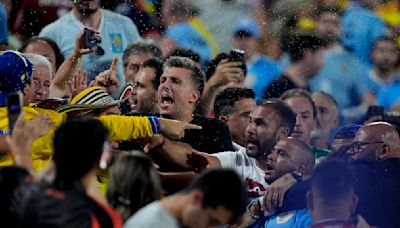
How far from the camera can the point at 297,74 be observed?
41.7 feet

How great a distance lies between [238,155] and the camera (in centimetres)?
898

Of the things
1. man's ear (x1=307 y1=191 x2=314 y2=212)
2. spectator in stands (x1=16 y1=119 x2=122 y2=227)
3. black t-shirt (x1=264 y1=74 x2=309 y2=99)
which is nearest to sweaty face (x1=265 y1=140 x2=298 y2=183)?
man's ear (x1=307 y1=191 x2=314 y2=212)

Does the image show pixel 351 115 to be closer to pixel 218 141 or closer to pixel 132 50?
pixel 132 50

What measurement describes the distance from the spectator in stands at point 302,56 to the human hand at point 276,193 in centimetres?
397

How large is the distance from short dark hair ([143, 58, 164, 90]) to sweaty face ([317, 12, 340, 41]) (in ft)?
11.2

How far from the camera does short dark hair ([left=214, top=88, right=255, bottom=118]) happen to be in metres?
9.96

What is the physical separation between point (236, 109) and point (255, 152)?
954mm

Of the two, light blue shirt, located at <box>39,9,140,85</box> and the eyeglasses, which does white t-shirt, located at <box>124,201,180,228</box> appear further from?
light blue shirt, located at <box>39,9,140,85</box>

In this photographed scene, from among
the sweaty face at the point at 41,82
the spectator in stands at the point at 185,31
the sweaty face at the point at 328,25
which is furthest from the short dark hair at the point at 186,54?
the sweaty face at the point at 328,25

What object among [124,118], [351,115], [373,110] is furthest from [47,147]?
[351,115]

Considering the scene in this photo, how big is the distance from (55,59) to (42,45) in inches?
6.1

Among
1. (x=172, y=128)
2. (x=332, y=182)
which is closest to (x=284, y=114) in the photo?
(x=172, y=128)

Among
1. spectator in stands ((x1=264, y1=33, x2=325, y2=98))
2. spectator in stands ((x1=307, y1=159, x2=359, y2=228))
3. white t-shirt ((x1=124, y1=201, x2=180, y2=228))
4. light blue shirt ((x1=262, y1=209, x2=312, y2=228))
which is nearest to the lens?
white t-shirt ((x1=124, y1=201, x2=180, y2=228))

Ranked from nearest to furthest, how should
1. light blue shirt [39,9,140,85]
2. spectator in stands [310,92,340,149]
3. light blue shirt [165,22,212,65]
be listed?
light blue shirt [39,9,140,85] < spectator in stands [310,92,340,149] < light blue shirt [165,22,212,65]
